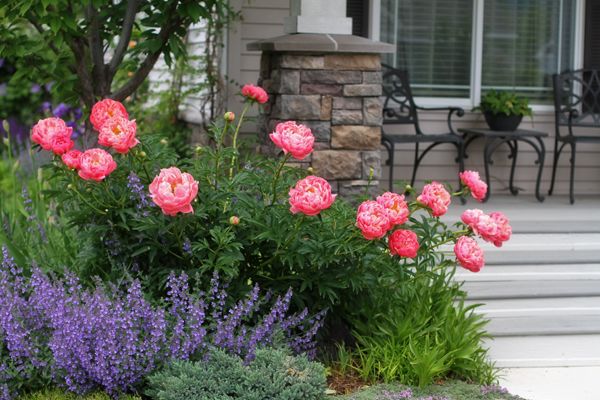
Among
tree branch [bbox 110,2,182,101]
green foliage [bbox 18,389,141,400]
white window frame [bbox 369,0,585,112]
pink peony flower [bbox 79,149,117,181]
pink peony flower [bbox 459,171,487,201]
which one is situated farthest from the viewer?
white window frame [bbox 369,0,585,112]

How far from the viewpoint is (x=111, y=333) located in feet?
12.3

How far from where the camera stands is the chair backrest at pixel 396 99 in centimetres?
703

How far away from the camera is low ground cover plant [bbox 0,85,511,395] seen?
3.83 metres

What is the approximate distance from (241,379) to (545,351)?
6.13 ft

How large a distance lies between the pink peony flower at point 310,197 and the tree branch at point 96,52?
2.36 metres

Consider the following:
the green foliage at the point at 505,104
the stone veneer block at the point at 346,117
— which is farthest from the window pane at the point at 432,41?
the stone veneer block at the point at 346,117

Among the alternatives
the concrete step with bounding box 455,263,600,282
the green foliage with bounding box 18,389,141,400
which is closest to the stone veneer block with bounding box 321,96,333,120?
the concrete step with bounding box 455,263,600,282

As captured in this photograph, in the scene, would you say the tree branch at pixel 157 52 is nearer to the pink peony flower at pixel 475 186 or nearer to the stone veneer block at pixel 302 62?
the stone veneer block at pixel 302 62

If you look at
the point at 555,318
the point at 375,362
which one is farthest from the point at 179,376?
the point at 555,318

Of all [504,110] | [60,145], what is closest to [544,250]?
[504,110]

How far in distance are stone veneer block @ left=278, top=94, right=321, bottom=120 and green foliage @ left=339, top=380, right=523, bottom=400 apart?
1.99 m

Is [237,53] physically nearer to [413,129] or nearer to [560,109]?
[413,129]

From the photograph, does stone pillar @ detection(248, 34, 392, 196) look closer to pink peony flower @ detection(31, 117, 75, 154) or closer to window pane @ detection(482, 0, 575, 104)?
pink peony flower @ detection(31, 117, 75, 154)

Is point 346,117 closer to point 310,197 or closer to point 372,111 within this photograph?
point 372,111
